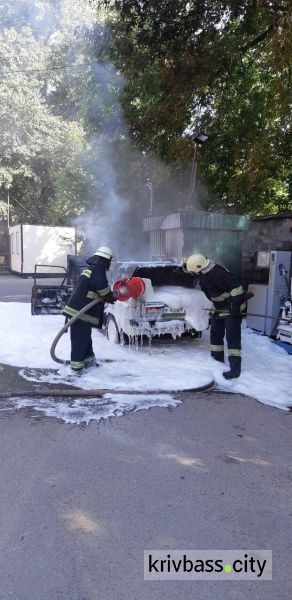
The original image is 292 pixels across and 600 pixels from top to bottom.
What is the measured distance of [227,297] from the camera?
6141mm

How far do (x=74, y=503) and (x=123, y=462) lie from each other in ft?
2.17

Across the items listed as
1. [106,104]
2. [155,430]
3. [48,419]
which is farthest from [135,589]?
[106,104]

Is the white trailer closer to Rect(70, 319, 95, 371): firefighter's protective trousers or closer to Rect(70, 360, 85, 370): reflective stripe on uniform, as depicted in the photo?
Rect(70, 319, 95, 371): firefighter's protective trousers

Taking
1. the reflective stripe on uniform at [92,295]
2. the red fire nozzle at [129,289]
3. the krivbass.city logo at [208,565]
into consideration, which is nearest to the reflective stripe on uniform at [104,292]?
the reflective stripe on uniform at [92,295]

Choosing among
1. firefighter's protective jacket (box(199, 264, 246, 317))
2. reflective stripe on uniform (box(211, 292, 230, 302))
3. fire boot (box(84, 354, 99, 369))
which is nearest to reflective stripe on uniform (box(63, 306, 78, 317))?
fire boot (box(84, 354, 99, 369))

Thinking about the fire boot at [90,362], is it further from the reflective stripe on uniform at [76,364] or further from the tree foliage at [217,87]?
the tree foliage at [217,87]

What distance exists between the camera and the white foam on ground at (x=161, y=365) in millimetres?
5371

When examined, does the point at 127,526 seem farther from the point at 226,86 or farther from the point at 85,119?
the point at 85,119

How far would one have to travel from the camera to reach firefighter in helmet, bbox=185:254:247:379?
5.84 meters

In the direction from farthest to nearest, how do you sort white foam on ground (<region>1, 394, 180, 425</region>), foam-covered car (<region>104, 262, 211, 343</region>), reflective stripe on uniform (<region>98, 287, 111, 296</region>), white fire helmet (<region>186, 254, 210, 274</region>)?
foam-covered car (<region>104, 262, 211, 343</region>)
white fire helmet (<region>186, 254, 210, 274</region>)
reflective stripe on uniform (<region>98, 287, 111, 296</region>)
white foam on ground (<region>1, 394, 180, 425</region>)

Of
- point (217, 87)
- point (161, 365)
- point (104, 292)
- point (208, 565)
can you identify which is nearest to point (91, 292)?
point (104, 292)

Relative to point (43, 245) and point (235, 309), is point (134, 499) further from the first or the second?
point (43, 245)

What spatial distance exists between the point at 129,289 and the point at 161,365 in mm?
1184

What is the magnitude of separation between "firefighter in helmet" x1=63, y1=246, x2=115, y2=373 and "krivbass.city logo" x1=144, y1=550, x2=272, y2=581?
3554 mm
